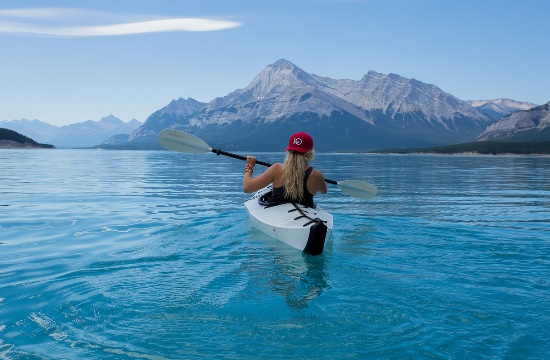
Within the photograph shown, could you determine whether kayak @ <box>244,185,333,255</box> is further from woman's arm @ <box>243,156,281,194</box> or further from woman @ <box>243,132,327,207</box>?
woman's arm @ <box>243,156,281,194</box>

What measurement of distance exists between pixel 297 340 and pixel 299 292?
1877mm

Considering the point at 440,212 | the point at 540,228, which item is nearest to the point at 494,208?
the point at 440,212

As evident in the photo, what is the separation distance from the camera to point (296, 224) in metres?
10.5

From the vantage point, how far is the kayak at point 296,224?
32.4 feet

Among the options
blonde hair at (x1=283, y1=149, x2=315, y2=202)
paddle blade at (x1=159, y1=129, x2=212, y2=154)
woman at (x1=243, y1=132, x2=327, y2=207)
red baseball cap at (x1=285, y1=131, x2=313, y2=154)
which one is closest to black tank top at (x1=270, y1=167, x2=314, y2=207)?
woman at (x1=243, y1=132, x2=327, y2=207)

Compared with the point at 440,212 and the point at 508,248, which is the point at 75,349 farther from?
the point at 440,212

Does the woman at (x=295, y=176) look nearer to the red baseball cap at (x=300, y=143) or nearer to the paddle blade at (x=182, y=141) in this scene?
the red baseball cap at (x=300, y=143)

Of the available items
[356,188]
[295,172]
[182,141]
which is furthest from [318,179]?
[182,141]

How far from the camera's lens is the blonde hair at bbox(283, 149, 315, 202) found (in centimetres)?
1045

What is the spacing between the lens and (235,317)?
653 cm

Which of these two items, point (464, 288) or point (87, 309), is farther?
point (464, 288)

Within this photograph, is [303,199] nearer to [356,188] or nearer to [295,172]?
[295,172]

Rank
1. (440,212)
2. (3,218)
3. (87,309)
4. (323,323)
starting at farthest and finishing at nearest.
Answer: (440,212)
(3,218)
(87,309)
(323,323)

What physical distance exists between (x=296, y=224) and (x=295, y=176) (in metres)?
1.08
